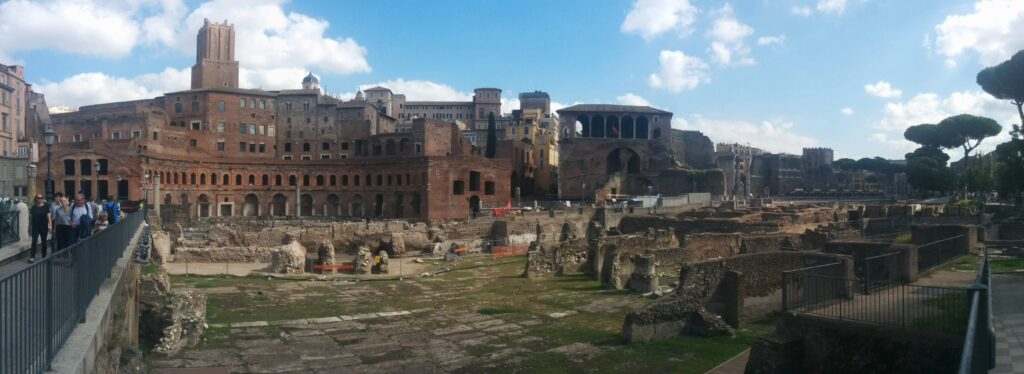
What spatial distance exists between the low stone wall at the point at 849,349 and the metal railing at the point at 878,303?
184 mm

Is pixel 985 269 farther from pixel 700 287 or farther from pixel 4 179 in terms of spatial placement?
pixel 4 179

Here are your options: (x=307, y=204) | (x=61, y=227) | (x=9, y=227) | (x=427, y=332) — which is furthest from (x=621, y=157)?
(x=61, y=227)

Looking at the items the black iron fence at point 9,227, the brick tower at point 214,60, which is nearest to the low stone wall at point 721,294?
the black iron fence at point 9,227

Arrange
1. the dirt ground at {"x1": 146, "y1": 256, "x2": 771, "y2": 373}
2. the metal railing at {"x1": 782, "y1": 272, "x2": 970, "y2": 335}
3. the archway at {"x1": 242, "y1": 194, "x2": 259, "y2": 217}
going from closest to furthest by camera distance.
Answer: the metal railing at {"x1": 782, "y1": 272, "x2": 970, "y2": 335}
the dirt ground at {"x1": 146, "y1": 256, "x2": 771, "y2": 373}
the archway at {"x1": 242, "y1": 194, "x2": 259, "y2": 217}

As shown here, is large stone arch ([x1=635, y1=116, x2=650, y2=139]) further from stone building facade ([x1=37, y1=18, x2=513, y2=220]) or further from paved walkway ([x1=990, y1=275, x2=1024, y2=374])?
paved walkway ([x1=990, y1=275, x2=1024, y2=374])

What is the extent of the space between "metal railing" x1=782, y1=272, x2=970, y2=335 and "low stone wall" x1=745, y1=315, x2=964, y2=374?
0.18 meters

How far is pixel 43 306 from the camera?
5387 millimetres

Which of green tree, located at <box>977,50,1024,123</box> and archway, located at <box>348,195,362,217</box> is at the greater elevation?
green tree, located at <box>977,50,1024,123</box>

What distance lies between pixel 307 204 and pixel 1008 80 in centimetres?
5859

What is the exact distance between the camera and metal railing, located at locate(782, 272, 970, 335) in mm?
9695

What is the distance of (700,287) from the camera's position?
15.8 metres

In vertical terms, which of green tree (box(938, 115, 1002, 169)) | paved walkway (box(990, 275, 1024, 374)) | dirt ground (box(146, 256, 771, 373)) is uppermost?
green tree (box(938, 115, 1002, 169))

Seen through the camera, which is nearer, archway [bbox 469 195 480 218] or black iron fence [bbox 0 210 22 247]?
black iron fence [bbox 0 210 22 247]

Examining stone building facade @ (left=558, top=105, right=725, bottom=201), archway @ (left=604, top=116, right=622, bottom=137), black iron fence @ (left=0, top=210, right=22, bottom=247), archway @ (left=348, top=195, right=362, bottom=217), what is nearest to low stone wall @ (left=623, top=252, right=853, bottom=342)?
black iron fence @ (left=0, top=210, right=22, bottom=247)
